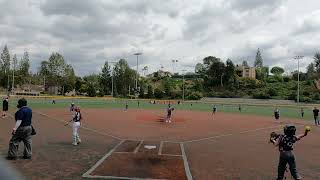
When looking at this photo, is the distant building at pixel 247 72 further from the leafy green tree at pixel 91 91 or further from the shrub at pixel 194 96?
the leafy green tree at pixel 91 91

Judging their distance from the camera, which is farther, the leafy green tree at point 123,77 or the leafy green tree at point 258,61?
the leafy green tree at point 258,61

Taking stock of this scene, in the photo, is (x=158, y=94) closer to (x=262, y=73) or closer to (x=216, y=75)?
(x=216, y=75)

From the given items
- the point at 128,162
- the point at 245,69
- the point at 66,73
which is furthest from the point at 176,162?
the point at 245,69

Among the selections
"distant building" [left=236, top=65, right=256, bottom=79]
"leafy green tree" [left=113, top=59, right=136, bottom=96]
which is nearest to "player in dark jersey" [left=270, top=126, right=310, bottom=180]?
"leafy green tree" [left=113, top=59, right=136, bottom=96]

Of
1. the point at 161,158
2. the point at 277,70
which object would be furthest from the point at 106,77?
the point at 161,158

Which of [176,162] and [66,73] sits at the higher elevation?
[66,73]

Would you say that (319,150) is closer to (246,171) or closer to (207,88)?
(246,171)

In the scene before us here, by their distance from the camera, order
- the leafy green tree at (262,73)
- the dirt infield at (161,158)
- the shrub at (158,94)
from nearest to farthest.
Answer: the dirt infield at (161,158)
the shrub at (158,94)
the leafy green tree at (262,73)

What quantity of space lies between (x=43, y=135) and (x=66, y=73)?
323 ft

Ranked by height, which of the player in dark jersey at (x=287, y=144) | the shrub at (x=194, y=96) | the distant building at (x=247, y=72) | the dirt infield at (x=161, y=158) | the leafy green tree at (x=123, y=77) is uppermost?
the distant building at (x=247, y=72)

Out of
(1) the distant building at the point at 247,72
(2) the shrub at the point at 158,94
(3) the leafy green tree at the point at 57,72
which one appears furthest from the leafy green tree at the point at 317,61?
(3) the leafy green tree at the point at 57,72

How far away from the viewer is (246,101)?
97000 mm

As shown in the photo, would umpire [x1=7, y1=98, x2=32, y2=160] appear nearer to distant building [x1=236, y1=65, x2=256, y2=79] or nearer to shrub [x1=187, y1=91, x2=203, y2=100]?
shrub [x1=187, y1=91, x2=203, y2=100]

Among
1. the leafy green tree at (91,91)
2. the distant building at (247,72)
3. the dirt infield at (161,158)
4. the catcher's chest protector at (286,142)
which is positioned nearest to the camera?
the catcher's chest protector at (286,142)
